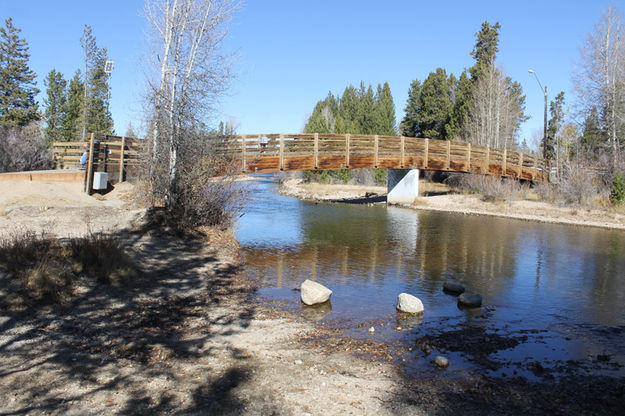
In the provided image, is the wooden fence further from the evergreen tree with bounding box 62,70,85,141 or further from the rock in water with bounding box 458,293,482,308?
the evergreen tree with bounding box 62,70,85,141

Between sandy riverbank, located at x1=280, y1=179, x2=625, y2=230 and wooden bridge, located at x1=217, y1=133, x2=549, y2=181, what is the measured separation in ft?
9.40

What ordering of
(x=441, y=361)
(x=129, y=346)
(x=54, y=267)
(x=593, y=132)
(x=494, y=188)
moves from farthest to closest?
(x=593, y=132) → (x=494, y=188) → (x=54, y=267) → (x=441, y=361) → (x=129, y=346)

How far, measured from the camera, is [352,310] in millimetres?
9750

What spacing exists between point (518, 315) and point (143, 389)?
7.76 metres

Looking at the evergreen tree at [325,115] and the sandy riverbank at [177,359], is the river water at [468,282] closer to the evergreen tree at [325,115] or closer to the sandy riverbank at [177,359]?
the sandy riverbank at [177,359]

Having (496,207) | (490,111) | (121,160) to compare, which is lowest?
(496,207)

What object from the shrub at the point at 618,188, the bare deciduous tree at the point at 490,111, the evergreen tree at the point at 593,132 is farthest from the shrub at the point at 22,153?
the evergreen tree at the point at 593,132

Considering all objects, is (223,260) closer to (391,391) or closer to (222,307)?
(222,307)

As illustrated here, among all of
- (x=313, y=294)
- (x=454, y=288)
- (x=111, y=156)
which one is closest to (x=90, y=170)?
(x=111, y=156)

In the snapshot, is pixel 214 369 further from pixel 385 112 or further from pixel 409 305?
pixel 385 112

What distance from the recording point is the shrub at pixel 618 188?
85.7 ft

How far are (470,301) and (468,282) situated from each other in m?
2.53

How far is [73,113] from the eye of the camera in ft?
161

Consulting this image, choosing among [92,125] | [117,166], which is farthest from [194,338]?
[92,125]
